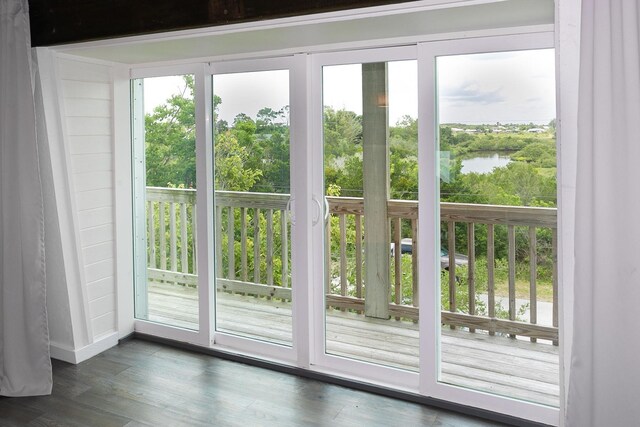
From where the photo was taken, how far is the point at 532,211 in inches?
103

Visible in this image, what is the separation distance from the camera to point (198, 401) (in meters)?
2.83

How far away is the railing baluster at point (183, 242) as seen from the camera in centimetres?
361

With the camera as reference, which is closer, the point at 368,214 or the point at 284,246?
the point at 368,214

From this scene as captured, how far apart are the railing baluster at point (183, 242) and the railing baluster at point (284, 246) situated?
76cm

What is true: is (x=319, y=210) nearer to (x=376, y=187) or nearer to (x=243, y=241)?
(x=376, y=187)

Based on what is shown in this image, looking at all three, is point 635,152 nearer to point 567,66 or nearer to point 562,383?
point 567,66

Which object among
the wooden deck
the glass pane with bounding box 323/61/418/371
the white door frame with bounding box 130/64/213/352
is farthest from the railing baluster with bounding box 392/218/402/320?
the white door frame with bounding box 130/64/213/352

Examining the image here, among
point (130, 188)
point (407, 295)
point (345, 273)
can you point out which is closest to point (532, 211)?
point (407, 295)

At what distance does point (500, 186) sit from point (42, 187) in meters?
2.70

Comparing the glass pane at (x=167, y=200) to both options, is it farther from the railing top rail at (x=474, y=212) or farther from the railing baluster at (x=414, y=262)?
the railing baluster at (x=414, y=262)

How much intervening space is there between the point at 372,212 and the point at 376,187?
15cm

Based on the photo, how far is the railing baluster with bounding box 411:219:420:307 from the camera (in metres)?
2.88

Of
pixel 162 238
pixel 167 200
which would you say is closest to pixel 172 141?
pixel 167 200

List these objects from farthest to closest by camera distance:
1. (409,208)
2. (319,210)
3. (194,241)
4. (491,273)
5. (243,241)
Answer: (194,241)
(243,241)
(319,210)
(409,208)
(491,273)
